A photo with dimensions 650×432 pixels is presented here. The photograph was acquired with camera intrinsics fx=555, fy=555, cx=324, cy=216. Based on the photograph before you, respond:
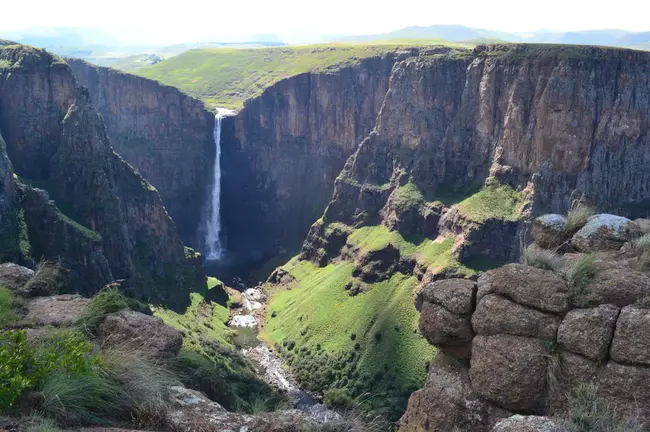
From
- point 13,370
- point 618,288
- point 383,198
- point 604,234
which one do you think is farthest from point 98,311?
point 383,198

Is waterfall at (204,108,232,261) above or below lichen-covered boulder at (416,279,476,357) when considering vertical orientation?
below

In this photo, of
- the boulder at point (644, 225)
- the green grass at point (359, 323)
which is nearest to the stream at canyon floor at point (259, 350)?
the green grass at point (359, 323)

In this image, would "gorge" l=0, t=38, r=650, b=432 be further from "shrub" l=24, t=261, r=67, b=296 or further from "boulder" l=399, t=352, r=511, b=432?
"boulder" l=399, t=352, r=511, b=432

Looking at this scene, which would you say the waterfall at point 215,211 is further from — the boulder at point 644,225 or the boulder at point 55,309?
the boulder at point 644,225

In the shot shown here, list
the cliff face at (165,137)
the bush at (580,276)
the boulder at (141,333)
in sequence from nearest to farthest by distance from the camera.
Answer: the bush at (580,276), the boulder at (141,333), the cliff face at (165,137)

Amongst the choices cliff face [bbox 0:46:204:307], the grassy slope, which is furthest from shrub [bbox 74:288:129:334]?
the grassy slope

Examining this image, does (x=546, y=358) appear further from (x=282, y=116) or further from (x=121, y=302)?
(x=282, y=116)
